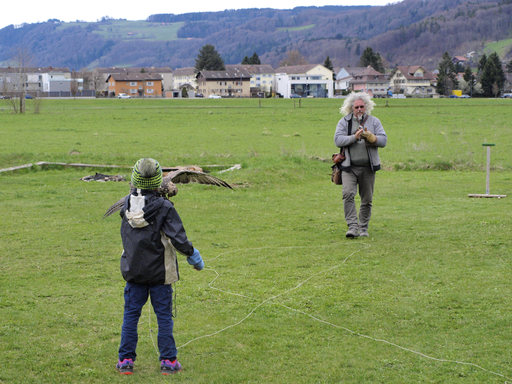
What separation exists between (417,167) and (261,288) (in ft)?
45.6

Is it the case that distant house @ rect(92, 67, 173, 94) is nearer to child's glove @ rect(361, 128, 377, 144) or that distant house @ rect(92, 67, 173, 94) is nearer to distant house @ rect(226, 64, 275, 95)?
distant house @ rect(226, 64, 275, 95)

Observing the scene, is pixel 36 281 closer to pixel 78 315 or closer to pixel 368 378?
pixel 78 315

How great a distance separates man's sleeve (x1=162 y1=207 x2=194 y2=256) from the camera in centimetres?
481

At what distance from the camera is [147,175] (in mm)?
4898

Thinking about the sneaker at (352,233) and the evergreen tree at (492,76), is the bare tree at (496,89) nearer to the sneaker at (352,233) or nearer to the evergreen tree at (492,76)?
the evergreen tree at (492,76)

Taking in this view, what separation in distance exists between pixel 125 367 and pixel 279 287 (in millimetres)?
2783

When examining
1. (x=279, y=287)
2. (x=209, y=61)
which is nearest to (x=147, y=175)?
(x=279, y=287)

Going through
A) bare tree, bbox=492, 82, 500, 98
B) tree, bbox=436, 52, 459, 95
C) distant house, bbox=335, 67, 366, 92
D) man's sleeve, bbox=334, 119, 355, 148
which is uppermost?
distant house, bbox=335, 67, 366, 92

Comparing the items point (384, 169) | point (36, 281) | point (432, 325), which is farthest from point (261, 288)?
point (384, 169)

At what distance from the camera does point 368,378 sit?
4770mm

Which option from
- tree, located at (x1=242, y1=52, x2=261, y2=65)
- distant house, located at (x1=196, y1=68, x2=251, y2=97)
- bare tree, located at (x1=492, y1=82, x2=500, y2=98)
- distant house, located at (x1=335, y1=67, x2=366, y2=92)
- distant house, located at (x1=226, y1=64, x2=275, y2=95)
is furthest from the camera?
tree, located at (x1=242, y1=52, x2=261, y2=65)

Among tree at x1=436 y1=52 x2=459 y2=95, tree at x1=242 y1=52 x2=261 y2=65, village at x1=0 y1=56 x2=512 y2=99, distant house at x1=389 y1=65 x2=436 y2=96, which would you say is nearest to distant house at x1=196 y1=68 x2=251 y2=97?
village at x1=0 y1=56 x2=512 y2=99

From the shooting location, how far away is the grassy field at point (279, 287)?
16.6ft

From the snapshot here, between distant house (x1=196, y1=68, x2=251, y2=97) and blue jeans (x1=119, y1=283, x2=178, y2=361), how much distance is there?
13828 cm
